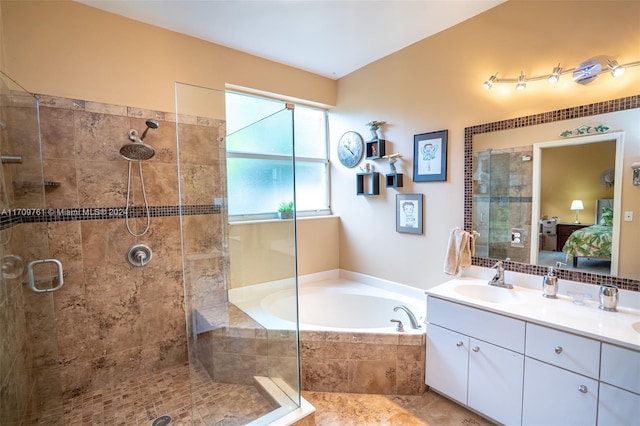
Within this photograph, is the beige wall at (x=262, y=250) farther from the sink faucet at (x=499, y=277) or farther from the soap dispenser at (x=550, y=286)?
the soap dispenser at (x=550, y=286)

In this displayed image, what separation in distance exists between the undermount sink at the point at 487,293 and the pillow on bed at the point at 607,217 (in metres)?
0.67

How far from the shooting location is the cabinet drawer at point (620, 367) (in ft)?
4.33

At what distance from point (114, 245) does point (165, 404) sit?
1.23 m

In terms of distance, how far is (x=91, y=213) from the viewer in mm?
2182

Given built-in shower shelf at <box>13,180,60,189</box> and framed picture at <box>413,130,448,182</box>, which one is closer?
built-in shower shelf at <box>13,180,60,189</box>

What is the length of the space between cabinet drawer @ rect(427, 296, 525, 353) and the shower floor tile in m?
1.27

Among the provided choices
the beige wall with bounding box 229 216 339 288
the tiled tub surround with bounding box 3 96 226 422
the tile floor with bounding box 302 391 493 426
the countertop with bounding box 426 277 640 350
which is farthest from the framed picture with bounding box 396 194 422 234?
the tiled tub surround with bounding box 3 96 226 422

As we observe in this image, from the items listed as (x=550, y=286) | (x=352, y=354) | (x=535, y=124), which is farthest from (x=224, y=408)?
(x=535, y=124)

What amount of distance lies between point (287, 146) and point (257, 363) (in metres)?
1.58

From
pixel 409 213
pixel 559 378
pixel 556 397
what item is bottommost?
pixel 556 397

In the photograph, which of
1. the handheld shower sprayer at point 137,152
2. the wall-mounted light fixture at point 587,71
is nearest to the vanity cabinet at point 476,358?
the wall-mounted light fixture at point 587,71

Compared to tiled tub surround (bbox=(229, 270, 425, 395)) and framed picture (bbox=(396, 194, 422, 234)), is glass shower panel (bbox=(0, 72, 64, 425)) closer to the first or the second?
tiled tub surround (bbox=(229, 270, 425, 395))

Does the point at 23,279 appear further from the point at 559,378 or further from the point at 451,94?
the point at 451,94

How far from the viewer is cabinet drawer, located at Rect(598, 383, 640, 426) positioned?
1.32 metres
